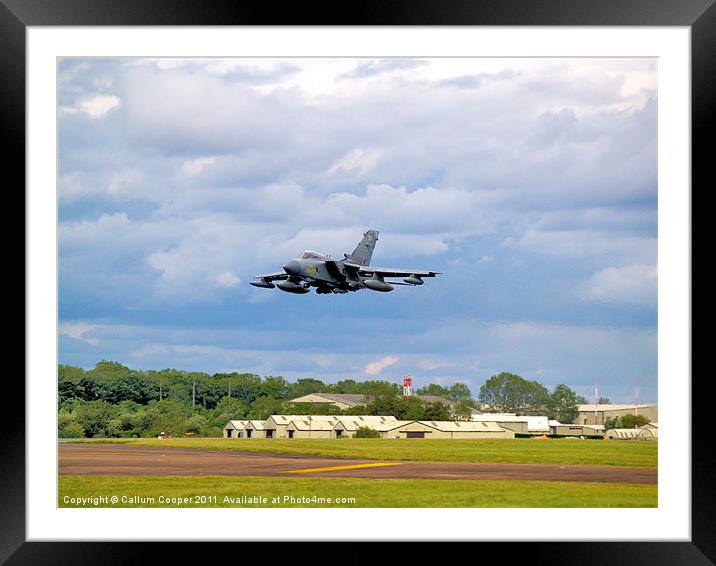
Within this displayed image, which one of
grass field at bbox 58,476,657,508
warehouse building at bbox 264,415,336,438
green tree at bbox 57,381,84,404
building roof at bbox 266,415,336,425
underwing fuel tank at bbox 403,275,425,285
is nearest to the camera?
grass field at bbox 58,476,657,508

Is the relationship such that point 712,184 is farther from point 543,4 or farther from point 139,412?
point 139,412

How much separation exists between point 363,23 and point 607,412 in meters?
23.4

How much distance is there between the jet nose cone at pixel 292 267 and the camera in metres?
21.1

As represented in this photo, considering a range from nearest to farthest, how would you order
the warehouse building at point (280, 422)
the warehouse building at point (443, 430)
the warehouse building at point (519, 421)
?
the warehouse building at point (280, 422), the warehouse building at point (443, 430), the warehouse building at point (519, 421)

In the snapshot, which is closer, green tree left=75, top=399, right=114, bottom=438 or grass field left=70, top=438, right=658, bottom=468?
grass field left=70, top=438, right=658, bottom=468

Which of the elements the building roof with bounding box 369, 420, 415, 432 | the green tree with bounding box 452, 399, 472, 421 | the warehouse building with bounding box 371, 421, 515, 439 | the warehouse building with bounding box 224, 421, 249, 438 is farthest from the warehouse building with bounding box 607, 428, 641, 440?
the warehouse building with bounding box 224, 421, 249, 438

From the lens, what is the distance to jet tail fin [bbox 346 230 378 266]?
2445cm

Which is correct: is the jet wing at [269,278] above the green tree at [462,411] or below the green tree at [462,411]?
above

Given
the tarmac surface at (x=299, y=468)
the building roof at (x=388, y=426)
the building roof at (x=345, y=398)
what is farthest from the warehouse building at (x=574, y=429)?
the tarmac surface at (x=299, y=468)

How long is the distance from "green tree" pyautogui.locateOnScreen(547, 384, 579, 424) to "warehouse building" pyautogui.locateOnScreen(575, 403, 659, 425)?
0.57m

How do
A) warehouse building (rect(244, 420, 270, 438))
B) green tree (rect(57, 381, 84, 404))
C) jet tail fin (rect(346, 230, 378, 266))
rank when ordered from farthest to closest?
warehouse building (rect(244, 420, 270, 438)) → green tree (rect(57, 381, 84, 404)) → jet tail fin (rect(346, 230, 378, 266))

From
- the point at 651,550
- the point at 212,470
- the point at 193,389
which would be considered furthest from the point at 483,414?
the point at 651,550

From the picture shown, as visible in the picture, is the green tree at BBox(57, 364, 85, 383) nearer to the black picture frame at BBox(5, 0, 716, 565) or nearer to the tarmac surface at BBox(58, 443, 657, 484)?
the tarmac surface at BBox(58, 443, 657, 484)

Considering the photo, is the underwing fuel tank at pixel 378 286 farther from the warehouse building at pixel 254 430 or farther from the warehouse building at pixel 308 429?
the warehouse building at pixel 254 430
